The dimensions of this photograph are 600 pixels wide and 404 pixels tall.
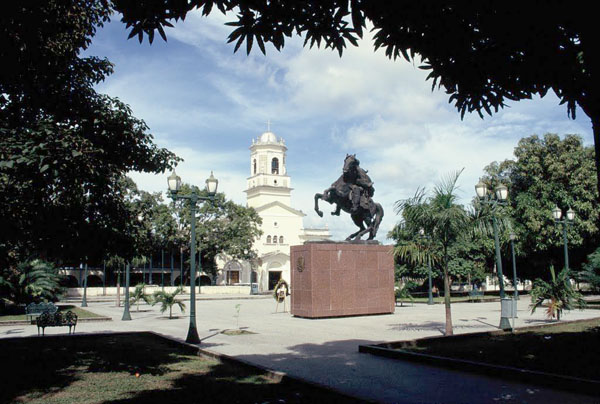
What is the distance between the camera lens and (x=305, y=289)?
18.4 metres

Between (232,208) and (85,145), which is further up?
(232,208)

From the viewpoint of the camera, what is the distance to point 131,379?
815cm

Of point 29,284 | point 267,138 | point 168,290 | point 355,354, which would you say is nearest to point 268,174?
point 267,138

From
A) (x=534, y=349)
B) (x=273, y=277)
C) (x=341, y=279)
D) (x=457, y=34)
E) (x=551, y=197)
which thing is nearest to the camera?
(x=457, y=34)

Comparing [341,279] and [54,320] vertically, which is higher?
[341,279]

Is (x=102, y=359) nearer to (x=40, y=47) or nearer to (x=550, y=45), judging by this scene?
(x=40, y=47)

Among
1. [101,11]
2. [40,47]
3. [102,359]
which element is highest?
[101,11]

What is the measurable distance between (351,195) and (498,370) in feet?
41.3

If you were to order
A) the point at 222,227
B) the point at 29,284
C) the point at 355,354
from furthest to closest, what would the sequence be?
the point at 222,227 < the point at 29,284 < the point at 355,354

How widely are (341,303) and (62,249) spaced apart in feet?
36.1

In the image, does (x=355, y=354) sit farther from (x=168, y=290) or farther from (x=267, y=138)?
(x=267, y=138)

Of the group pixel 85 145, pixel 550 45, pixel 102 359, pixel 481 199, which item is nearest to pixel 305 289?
pixel 481 199

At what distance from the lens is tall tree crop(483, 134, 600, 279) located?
33.6 meters

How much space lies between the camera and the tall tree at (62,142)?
25.7ft
